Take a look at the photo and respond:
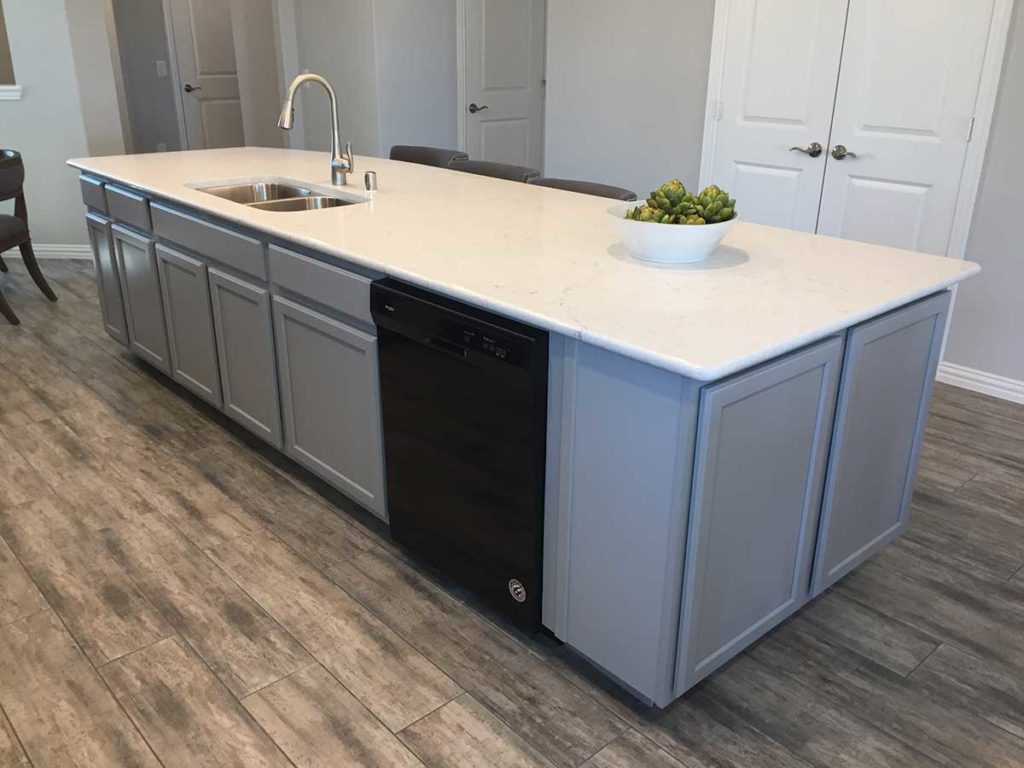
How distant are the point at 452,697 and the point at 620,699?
0.37 meters

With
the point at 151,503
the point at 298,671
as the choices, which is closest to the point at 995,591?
the point at 298,671

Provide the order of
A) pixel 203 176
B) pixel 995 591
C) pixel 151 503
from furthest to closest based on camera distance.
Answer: pixel 203 176, pixel 151 503, pixel 995 591

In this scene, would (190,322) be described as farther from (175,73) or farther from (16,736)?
(175,73)

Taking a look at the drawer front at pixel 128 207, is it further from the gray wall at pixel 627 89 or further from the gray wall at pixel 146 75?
the gray wall at pixel 146 75

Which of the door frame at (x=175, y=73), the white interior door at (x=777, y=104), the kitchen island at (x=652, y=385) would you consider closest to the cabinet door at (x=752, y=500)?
the kitchen island at (x=652, y=385)

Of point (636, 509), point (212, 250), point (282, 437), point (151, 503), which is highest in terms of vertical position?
point (212, 250)

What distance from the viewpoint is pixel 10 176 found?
165 inches

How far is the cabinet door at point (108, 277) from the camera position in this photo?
3551 millimetres

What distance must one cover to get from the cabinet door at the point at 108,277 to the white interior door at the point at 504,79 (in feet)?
9.22

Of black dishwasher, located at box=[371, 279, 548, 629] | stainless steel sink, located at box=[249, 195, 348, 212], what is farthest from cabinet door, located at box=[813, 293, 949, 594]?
stainless steel sink, located at box=[249, 195, 348, 212]

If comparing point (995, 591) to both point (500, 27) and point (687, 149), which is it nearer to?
point (687, 149)

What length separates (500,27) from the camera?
5.75m

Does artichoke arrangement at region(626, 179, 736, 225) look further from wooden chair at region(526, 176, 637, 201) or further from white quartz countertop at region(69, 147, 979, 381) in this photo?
wooden chair at region(526, 176, 637, 201)

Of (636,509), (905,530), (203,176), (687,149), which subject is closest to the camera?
(636,509)
